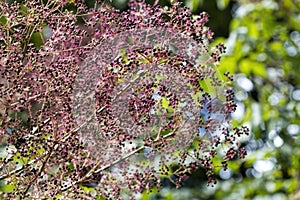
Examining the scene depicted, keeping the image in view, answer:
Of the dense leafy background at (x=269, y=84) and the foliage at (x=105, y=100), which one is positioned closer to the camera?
the foliage at (x=105, y=100)

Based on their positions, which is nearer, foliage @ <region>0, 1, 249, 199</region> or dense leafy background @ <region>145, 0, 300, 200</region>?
foliage @ <region>0, 1, 249, 199</region>

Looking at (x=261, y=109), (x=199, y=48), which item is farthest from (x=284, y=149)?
(x=199, y=48)

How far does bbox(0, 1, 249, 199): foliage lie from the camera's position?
770 mm

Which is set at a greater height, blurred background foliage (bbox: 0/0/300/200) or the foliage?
the foliage

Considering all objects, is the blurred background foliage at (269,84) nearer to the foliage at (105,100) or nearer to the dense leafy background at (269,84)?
the dense leafy background at (269,84)

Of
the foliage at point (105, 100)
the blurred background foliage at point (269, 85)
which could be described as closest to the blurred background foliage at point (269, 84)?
the blurred background foliage at point (269, 85)

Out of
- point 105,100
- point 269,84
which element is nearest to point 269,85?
point 269,84

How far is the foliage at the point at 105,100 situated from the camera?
0.77 metres

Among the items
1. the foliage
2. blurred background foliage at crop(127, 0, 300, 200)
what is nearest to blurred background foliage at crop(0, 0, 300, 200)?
blurred background foliage at crop(127, 0, 300, 200)

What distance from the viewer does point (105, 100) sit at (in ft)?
2.53

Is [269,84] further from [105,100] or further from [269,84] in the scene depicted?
[105,100]

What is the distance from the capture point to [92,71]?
78 cm

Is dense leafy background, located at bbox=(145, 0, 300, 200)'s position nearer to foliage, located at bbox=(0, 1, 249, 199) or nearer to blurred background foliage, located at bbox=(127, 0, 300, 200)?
blurred background foliage, located at bbox=(127, 0, 300, 200)

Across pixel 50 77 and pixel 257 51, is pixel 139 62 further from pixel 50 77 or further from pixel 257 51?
pixel 257 51
